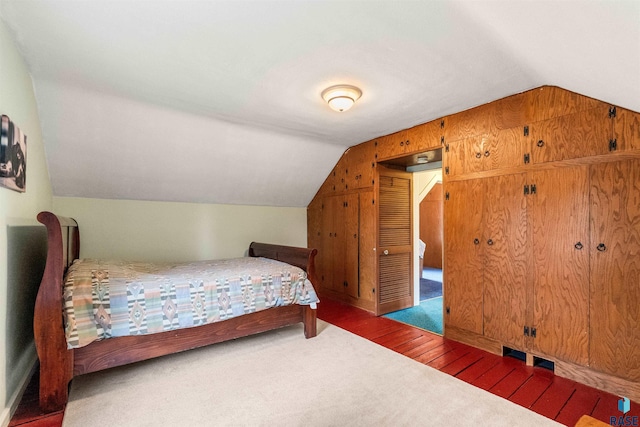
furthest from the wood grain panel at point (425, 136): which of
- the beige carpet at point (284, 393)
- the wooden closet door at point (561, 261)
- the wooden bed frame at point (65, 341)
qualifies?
the wooden bed frame at point (65, 341)

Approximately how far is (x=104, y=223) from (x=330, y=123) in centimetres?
298

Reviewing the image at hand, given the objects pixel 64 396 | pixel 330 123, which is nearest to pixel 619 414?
pixel 330 123

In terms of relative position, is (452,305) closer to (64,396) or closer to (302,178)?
(302,178)

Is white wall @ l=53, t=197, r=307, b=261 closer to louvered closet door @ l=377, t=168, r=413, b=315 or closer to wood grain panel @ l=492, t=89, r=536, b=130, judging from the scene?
louvered closet door @ l=377, t=168, r=413, b=315

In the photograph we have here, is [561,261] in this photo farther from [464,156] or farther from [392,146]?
[392,146]

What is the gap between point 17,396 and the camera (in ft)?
6.18

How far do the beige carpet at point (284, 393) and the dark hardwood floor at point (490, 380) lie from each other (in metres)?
0.13

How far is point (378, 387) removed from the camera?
6.88ft

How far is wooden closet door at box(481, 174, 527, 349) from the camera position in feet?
8.23

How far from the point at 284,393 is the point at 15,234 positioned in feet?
6.70

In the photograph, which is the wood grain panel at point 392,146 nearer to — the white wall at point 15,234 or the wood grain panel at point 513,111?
the wood grain panel at point 513,111

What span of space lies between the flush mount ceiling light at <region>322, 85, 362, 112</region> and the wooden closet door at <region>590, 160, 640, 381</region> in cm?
185

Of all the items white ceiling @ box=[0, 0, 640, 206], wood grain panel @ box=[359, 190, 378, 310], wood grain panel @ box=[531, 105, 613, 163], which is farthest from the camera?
wood grain panel @ box=[359, 190, 378, 310]

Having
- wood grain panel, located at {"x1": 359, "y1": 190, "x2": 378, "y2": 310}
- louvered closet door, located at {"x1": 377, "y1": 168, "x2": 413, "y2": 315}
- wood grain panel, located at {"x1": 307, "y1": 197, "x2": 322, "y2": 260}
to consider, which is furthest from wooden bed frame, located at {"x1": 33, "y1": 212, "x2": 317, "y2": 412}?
wood grain panel, located at {"x1": 307, "y1": 197, "x2": 322, "y2": 260}
